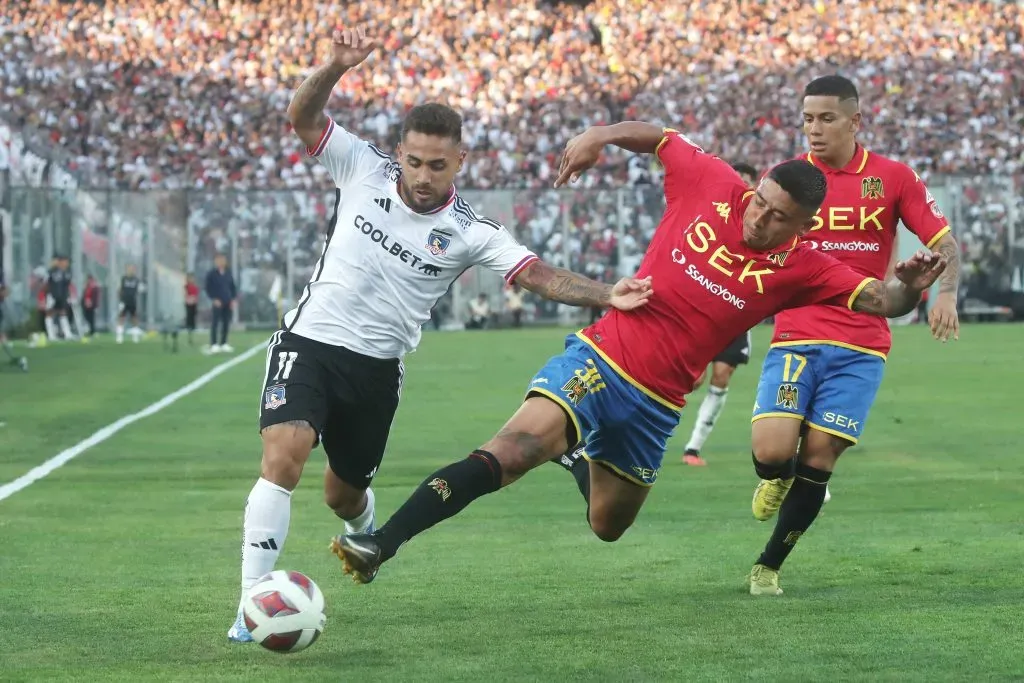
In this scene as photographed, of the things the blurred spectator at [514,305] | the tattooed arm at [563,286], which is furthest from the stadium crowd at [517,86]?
the tattooed arm at [563,286]

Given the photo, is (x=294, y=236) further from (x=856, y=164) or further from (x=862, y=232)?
(x=862, y=232)

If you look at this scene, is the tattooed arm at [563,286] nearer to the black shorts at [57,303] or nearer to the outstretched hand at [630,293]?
the outstretched hand at [630,293]

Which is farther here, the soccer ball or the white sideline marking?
the white sideline marking

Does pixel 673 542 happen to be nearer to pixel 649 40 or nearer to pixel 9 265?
pixel 9 265

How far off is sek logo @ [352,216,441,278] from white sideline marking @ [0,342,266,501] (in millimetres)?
5614

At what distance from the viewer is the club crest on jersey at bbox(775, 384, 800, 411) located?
8.66 m

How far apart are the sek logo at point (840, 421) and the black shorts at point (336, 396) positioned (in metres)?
2.44

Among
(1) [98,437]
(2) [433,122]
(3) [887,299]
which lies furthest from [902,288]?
(1) [98,437]

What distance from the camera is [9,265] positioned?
3684 centimetres

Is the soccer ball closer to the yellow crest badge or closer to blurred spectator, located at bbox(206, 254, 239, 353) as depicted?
the yellow crest badge

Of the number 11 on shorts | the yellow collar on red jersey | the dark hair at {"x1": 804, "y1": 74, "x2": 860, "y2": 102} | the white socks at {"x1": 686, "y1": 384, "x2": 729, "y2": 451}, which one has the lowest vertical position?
the white socks at {"x1": 686, "y1": 384, "x2": 729, "y2": 451}

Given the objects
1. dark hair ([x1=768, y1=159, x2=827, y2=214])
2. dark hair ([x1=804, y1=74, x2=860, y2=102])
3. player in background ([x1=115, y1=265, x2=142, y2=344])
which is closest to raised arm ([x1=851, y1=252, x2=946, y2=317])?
dark hair ([x1=768, y1=159, x2=827, y2=214])

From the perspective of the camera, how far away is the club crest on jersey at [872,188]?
353 inches

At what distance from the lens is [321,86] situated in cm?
723
